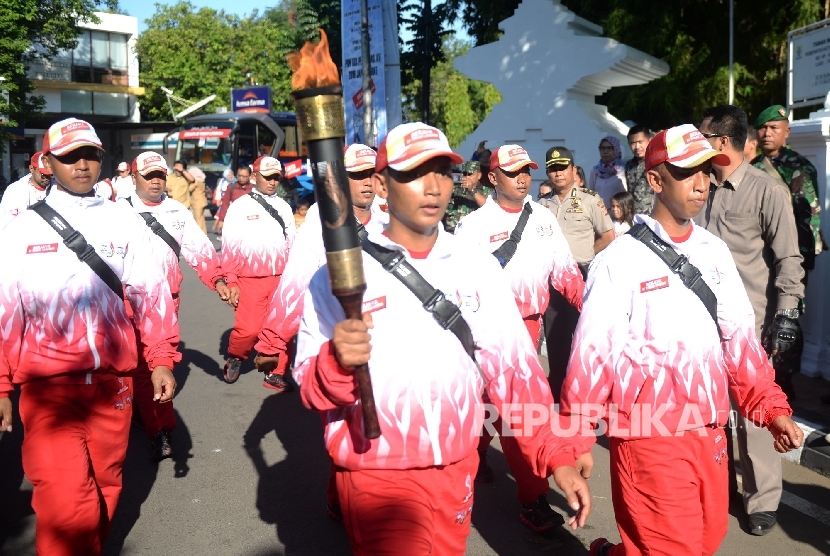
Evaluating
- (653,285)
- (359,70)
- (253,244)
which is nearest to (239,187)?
(359,70)

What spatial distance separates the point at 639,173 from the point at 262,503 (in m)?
5.22

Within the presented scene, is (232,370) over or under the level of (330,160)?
under

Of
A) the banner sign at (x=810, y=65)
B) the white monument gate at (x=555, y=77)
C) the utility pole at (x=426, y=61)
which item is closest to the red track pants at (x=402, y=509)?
the banner sign at (x=810, y=65)

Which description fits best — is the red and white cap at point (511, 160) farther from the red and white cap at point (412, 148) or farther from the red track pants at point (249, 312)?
the red track pants at point (249, 312)

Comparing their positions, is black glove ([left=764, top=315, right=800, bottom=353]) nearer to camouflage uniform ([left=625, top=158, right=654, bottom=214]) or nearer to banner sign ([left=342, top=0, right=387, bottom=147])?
camouflage uniform ([left=625, top=158, right=654, bottom=214])

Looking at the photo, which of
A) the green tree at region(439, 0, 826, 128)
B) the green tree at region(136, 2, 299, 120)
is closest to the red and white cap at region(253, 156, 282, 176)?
the green tree at region(439, 0, 826, 128)

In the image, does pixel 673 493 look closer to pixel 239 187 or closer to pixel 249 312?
pixel 249 312

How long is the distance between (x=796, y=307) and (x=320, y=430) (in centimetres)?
374

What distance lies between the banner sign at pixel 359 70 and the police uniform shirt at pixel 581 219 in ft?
28.4

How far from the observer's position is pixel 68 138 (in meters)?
4.19

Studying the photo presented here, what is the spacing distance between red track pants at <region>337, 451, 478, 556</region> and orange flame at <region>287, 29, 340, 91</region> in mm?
1265

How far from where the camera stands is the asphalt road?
4.84m

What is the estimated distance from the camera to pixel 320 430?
6988mm

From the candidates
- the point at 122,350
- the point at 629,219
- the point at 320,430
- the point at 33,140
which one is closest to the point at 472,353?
the point at 122,350
